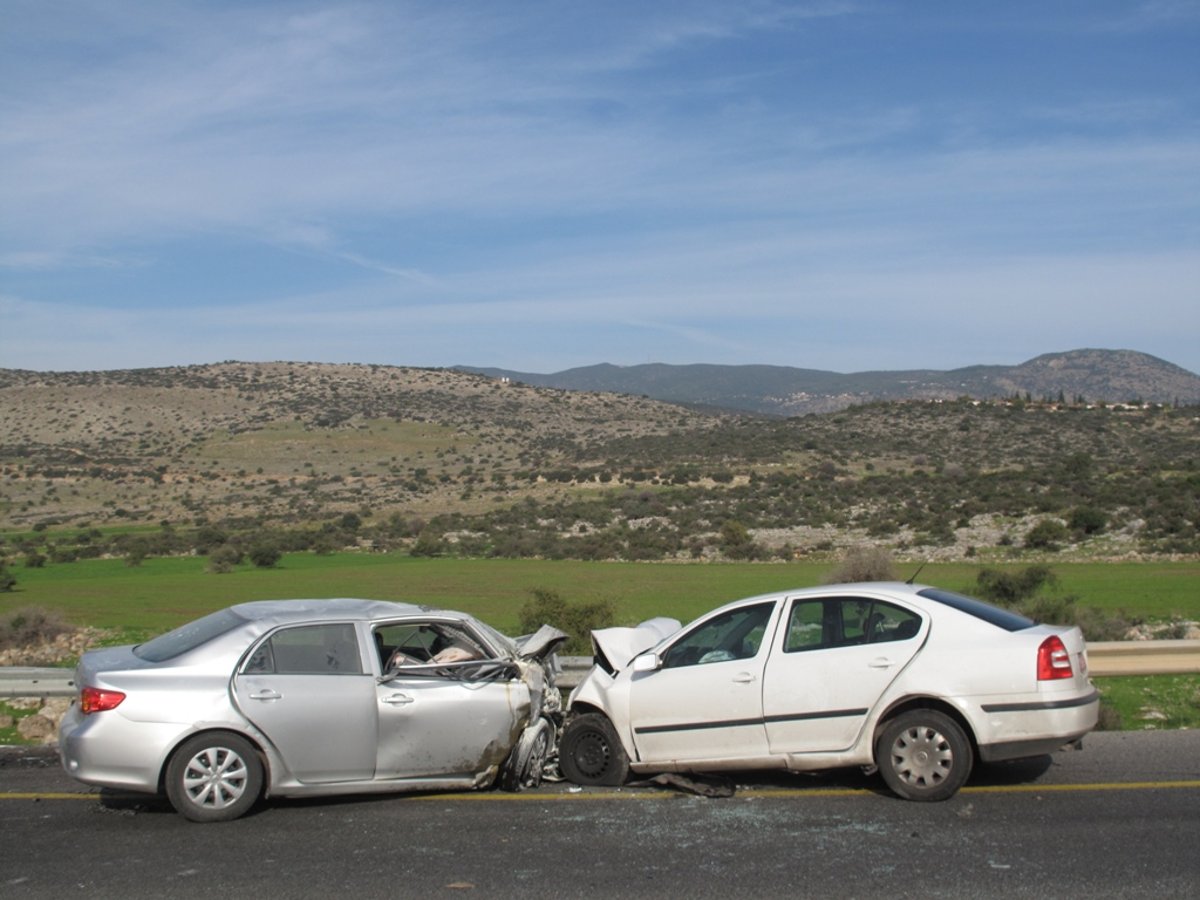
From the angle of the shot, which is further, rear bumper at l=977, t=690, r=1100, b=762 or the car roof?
the car roof

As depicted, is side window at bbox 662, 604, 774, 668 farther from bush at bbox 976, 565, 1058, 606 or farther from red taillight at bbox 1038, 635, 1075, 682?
bush at bbox 976, 565, 1058, 606

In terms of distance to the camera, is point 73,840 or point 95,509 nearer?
point 73,840

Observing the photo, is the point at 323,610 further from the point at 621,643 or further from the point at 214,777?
the point at 621,643

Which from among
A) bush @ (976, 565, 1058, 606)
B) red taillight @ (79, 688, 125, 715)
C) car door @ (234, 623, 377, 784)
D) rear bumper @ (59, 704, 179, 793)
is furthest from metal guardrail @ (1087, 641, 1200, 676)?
bush @ (976, 565, 1058, 606)

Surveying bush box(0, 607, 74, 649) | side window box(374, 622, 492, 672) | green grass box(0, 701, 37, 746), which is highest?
side window box(374, 622, 492, 672)

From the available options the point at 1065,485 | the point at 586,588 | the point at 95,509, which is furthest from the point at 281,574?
the point at 95,509

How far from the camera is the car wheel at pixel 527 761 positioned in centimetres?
918

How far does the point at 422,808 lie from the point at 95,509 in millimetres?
71353

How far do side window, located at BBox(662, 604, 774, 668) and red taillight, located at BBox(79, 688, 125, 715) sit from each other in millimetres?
3902

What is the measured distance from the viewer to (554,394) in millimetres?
129500

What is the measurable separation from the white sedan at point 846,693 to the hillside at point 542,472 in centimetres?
3159

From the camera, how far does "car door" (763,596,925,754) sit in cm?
853

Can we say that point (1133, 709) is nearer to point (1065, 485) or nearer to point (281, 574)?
point (281, 574)

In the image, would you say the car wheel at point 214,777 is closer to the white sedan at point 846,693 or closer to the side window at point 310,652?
the side window at point 310,652
